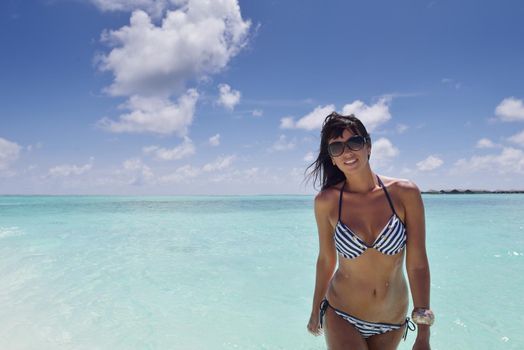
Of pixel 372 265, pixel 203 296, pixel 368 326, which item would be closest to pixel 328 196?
pixel 372 265

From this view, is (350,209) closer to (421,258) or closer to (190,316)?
(421,258)

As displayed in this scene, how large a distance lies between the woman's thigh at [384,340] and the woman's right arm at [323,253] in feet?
1.19

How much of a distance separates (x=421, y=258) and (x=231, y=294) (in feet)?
17.8

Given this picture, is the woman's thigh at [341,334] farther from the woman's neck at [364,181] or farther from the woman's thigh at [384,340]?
the woman's neck at [364,181]

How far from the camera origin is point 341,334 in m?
2.36

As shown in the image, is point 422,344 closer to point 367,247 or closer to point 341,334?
point 341,334

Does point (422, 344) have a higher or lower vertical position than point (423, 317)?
lower

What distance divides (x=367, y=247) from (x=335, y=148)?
0.62m

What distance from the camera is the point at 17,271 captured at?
354 inches

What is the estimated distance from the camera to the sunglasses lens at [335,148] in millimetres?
2410

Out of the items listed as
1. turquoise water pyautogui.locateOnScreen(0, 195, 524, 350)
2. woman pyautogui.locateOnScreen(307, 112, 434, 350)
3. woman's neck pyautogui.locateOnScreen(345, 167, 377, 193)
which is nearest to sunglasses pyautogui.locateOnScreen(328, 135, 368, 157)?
woman pyautogui.locateOnScreen(307, 112, 434, 350)

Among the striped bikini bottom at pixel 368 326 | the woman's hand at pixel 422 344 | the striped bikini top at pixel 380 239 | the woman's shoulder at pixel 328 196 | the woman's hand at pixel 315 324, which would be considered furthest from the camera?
the woman's hand at pixel 315 324

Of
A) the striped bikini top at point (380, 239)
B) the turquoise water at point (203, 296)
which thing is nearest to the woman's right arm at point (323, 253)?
the striped bikini top at point (380, 239)

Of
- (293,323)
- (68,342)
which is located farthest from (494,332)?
(68,342)
